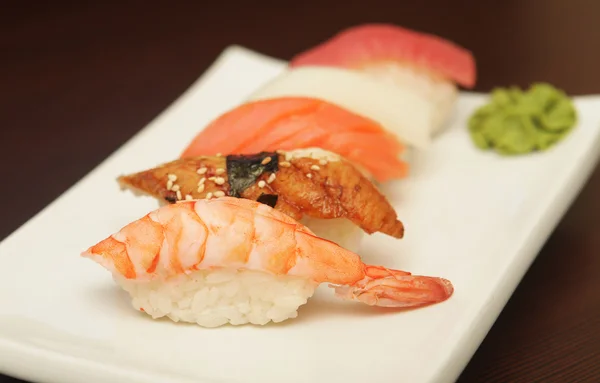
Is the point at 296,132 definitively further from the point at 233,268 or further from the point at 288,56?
the point at 288,56

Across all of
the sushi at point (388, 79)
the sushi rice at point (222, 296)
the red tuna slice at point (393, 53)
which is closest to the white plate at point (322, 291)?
the sushi rice at point (222, 296)

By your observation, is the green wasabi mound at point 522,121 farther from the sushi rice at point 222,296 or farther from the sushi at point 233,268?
the sushi rice at point 222,296

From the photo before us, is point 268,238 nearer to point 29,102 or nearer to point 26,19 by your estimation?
point 29,102

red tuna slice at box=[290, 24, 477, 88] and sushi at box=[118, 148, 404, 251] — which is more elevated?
red tuna slice at box=[290, 24, 477, 88]

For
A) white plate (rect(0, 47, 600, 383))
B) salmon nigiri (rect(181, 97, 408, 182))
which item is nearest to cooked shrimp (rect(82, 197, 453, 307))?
white plate (rect(0, 47, 600, 383))

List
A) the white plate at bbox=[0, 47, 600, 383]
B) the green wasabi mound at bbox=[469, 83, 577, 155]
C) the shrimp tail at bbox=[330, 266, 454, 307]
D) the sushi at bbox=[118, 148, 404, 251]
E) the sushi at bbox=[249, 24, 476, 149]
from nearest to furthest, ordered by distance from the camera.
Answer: the white plate at bbox=[0, 47, 600, 383], the shrimp tail at bbox=[330, 266, 454, 307], the sushi at bbox=[118, 148, 404, 251], the sushi at bbox=[249, 24, 476, 149], the green wasabi mound at bbox=[469, 83, 577, 155]

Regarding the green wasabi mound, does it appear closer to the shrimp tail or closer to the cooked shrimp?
the shrimp tail

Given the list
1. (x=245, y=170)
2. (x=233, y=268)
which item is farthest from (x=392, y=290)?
(x=245, y=170)
